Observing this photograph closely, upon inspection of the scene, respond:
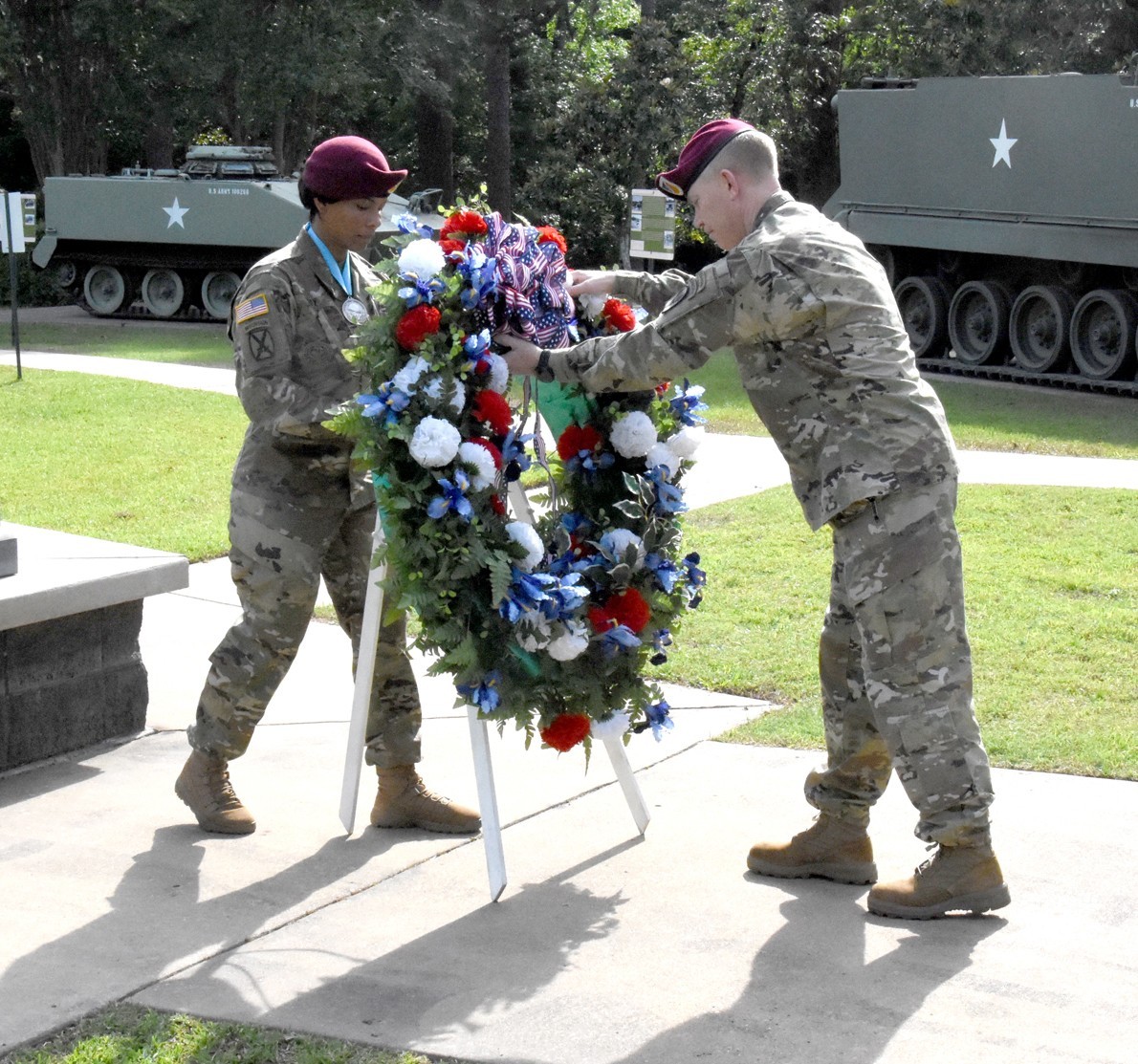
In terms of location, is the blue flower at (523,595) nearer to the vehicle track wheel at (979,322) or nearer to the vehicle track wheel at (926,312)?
the vehicle track wheel at (979,322)

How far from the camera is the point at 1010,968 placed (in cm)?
391

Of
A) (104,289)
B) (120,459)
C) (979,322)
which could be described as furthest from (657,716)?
(104,289)

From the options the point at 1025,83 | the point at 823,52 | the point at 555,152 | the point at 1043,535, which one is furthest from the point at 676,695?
the point at 555,152

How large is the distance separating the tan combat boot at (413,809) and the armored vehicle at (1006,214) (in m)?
12.9

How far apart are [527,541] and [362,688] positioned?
744 mm

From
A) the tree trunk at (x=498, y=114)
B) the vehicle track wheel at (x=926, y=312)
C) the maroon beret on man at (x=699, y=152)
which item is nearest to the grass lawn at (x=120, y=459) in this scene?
the maroon beret on man at (x=699, y=152)

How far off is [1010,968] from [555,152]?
105 feet

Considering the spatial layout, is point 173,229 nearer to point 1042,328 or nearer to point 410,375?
point 1042,328

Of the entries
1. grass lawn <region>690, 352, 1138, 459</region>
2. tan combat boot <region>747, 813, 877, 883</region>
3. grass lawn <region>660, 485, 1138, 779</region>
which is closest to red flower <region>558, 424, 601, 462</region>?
tan combat boot <region>747, 813, 877, 883</region>

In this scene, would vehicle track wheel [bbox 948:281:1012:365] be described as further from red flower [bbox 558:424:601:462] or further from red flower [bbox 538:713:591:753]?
red flower [bbox 538:713:591:753]

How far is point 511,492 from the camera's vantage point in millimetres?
4605

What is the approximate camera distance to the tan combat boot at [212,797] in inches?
190

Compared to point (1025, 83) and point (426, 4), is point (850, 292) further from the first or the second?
point (426, 4)

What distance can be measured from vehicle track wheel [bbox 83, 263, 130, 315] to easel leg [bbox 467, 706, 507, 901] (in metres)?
23.4
